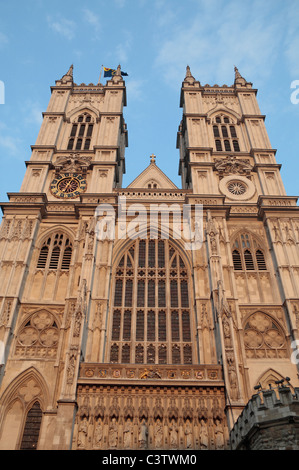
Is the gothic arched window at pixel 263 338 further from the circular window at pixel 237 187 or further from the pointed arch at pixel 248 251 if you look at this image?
the circular window at pixel 237 187

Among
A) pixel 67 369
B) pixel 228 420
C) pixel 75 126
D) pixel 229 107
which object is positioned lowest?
pixel 228 420

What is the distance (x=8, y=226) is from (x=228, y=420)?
1593 centimetres

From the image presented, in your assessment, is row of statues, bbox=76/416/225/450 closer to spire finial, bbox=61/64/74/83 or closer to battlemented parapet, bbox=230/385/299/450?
battlemented parapet, bbox=230/385/299/450

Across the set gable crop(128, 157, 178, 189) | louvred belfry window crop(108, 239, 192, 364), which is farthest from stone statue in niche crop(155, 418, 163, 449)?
gable crop(128, 157, 178, 189)

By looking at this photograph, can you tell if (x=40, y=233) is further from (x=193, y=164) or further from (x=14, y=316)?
(x=193, y=164)

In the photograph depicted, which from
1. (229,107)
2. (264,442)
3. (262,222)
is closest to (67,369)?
(264,442)

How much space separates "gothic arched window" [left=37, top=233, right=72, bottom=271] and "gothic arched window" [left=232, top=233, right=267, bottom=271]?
9673mm

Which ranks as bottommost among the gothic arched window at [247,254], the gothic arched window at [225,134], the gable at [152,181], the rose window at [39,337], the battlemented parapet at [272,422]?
the battlemented parapet at [272,422]

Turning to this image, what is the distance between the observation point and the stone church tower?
16.9 meters

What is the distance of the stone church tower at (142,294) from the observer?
1686 centimetres

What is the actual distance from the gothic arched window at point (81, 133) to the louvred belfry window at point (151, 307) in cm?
1066

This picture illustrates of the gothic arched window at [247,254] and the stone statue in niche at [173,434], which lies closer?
the stone statue in niche at [173,434]

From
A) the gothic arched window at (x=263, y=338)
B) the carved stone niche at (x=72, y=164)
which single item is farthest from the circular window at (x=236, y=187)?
the carved stone niche at (x=72, y=164)

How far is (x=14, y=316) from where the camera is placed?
20.5 meters
